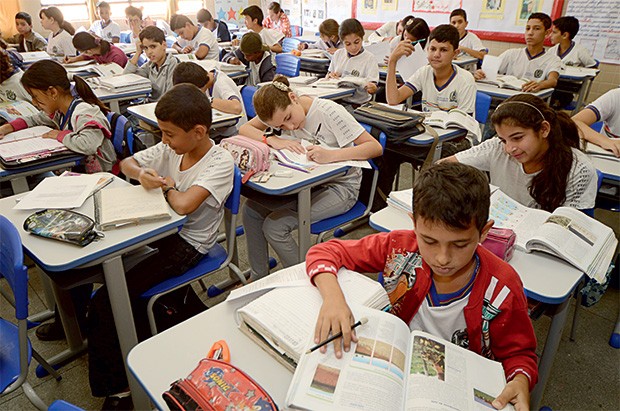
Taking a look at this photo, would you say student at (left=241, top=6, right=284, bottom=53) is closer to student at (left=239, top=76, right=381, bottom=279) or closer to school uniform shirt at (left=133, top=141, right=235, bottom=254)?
student at (left=239, top=76, right=381, bottom=279)

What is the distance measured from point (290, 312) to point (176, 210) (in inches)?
31.0

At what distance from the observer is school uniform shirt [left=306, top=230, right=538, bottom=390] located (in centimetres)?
95

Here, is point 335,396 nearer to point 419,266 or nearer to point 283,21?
point 419,266

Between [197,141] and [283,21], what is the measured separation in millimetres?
6117

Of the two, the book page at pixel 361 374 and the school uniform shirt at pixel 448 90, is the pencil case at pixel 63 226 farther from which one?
the school uniform shirt at pixel 448 90

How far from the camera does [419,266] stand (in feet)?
3.38

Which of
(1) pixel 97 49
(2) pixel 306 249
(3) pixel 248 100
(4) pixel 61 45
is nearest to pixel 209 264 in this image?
(2) pixel 306 249

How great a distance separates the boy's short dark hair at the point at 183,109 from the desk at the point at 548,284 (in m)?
1.21

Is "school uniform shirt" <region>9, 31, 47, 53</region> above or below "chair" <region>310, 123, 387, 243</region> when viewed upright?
above

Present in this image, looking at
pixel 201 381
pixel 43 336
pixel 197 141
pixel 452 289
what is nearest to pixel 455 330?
pixel 452 289

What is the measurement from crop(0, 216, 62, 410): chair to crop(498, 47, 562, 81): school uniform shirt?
13.8 ft

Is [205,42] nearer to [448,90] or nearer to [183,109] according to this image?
[448,90]

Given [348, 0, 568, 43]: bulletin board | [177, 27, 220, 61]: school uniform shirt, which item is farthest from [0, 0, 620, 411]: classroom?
[348, 0, 568, 43]: bulletin board

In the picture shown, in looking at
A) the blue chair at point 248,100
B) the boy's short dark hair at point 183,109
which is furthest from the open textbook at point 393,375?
the blue chair at point 248,100
